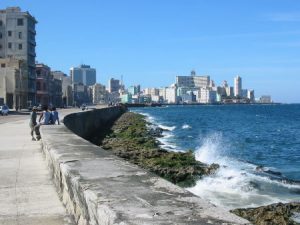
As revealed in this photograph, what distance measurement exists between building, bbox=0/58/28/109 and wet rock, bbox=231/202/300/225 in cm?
6966

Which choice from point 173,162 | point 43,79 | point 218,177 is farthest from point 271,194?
point 43,79

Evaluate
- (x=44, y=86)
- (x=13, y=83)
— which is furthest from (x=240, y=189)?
(x=44, y=86)

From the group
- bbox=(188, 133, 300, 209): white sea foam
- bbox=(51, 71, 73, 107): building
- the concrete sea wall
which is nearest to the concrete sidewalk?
the concrete sea wall

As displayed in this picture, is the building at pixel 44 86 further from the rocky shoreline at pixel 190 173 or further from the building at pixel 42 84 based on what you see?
the rocky shoreline at pixel 190 173

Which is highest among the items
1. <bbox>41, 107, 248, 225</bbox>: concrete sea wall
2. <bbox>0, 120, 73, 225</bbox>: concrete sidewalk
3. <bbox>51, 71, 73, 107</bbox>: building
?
<bbox>51, 71, 73, 107</bbox>: building

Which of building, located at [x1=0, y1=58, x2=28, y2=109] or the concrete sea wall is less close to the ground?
building, located at [x1=0, y1=58, x2=28, y2=109]

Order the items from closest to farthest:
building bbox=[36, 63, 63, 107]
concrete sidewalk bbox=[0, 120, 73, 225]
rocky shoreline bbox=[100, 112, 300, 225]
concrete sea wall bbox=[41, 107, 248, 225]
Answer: concrete sea wall bbox=[41, 107, 248, 225], concrete sidewalk bbox=[0, 120, 73, 225], rocky shoreline bbox=[100, 112, 300, 225], building bbox=[36, 63, 63, 107]

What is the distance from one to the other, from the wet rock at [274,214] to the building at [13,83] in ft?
229

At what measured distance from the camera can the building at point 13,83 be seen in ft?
263

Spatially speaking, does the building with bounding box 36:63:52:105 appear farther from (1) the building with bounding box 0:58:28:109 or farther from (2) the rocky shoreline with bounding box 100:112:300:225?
(2) the rocky shoreline with bounding box 100:112:300:225

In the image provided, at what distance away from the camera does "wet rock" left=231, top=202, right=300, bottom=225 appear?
10.7 metres

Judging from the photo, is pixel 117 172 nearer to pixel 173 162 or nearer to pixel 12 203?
pixel 12 203

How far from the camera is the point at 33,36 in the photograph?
336 feet

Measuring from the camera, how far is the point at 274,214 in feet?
36.7
